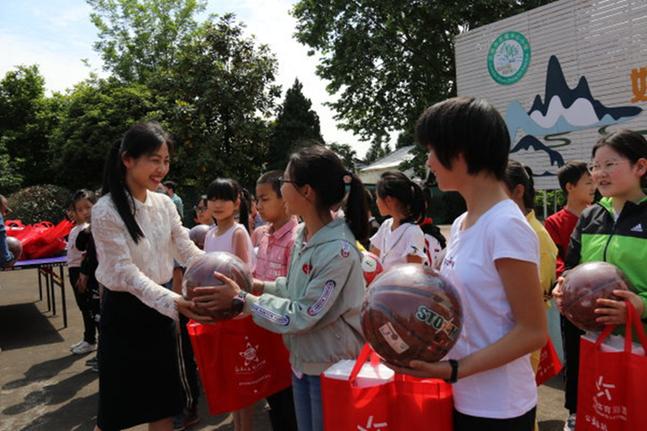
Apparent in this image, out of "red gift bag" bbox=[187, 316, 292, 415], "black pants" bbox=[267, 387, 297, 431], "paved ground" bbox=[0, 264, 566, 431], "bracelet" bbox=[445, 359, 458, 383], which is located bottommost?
"paved ground" bbox=[0, 264, 566, 431]

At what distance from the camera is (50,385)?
555 centimetres

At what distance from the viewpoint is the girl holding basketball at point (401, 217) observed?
4207 mm

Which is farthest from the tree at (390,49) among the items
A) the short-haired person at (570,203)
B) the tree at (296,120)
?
the short-haired person at (570,203)

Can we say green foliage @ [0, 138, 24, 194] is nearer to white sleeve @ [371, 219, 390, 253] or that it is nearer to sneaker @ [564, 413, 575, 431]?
white sleeve @ [371, 219, 390, 253]

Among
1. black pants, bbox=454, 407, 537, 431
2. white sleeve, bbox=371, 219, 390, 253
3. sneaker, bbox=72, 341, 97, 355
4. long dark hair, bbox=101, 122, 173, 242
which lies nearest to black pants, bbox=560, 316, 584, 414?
white sleeve, bbox=371, 219, 390, 253

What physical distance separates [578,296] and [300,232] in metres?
1.44

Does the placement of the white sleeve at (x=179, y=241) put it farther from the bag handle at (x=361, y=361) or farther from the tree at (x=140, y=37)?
the tree at (x=140, y=37)

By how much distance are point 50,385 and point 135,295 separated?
372 cm

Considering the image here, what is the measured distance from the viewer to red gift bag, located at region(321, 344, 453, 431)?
1.71 meters

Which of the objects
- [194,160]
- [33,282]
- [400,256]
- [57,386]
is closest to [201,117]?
[194,160]

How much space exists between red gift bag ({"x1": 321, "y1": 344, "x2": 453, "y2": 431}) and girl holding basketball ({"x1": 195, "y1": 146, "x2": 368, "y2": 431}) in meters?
0.45

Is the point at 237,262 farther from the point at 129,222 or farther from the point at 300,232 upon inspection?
the point at 129,222

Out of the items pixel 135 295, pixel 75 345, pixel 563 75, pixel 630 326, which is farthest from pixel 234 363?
pixel 563 75

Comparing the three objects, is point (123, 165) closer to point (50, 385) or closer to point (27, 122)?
point (50, 385)
